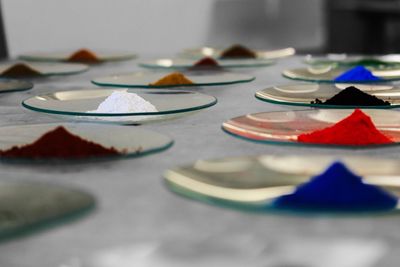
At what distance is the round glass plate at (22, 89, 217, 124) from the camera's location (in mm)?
899

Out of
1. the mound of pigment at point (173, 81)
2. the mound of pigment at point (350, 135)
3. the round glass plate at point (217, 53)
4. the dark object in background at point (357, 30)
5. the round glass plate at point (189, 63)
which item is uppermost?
the mound of pigment at point (350, 135)

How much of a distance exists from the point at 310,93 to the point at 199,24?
2343 millimetres

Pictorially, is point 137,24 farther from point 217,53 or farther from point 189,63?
point 189,63

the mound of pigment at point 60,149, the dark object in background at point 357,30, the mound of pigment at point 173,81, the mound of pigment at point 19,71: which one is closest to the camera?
the mound of pigment at point 60,149

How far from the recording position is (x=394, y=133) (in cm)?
80

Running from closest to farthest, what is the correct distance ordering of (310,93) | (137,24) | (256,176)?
(256,176) < (310,93) < (137,24)

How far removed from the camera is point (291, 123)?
84 centimetres

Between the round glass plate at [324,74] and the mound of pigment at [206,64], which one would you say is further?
the mound of pigment at [206,64]

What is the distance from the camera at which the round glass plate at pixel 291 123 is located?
770 millimetres

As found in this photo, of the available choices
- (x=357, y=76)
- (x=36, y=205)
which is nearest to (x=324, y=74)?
(x=357, y=76)

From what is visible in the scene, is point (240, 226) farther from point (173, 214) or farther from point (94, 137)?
point (94, 137)

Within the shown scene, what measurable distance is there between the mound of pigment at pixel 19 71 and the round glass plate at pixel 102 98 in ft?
1.16

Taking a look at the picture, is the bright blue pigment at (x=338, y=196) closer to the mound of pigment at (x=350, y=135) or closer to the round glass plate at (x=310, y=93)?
the mound of pigment at (x=350, y=135)

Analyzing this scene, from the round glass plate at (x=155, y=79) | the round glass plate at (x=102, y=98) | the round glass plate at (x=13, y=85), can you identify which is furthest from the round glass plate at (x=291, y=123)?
the round glass plate at (x=13, y=85)
